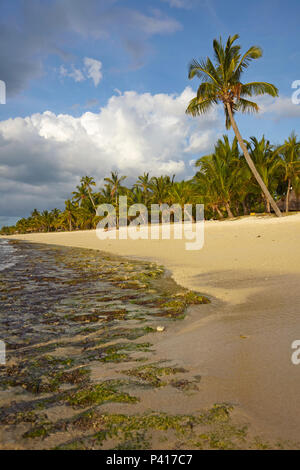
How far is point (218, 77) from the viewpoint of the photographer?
18.8 meters

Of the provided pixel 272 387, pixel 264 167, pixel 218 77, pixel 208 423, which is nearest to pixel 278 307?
pixel 272 387

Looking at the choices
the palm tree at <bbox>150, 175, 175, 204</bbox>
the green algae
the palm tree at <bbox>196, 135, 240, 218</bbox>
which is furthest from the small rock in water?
the palm tree at <bbox>150, 175, 175, 204</bbox>

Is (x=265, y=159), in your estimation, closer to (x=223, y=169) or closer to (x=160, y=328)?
(x=223, y=169)

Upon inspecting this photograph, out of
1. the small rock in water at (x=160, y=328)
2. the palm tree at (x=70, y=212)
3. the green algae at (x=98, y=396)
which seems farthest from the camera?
the palm tree at (x=70, y=212)

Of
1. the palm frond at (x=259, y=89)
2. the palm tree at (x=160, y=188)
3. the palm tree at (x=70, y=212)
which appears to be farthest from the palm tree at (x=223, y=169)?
the palm tree at (x=70, y=212)

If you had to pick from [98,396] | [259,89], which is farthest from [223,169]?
[98,396]

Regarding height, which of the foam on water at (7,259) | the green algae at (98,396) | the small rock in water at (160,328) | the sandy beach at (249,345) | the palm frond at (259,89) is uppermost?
the palm frond at (259,89)

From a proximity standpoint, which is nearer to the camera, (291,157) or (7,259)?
(7,259)

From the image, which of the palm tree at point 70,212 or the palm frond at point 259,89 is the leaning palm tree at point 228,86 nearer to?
the palm frond at point 259,89

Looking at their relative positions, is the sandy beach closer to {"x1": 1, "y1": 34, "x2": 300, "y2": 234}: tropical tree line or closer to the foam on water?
the foam on water
